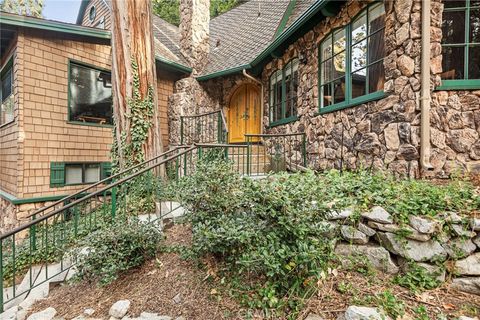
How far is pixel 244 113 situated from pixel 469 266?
7.10 m

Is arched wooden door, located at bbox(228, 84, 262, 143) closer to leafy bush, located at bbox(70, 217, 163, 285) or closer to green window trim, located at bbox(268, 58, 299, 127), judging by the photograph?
green window trim, located at bbox(268, 58, 299, 127)

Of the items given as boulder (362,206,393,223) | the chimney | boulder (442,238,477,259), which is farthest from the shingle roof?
boulder (442,238,477,259)

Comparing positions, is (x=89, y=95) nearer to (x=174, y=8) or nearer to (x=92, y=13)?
(x=92, y=13)

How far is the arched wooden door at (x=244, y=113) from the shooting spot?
8.40m

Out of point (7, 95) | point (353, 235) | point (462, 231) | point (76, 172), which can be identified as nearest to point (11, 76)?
point (7, 95)

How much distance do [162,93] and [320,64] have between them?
16.2ft

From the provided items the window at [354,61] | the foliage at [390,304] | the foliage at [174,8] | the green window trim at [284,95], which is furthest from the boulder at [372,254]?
the foliage at [174,8]

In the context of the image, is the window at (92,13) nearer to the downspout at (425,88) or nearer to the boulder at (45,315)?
the boulder at (45,315)

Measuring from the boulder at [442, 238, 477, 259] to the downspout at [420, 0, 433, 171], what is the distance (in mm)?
1256

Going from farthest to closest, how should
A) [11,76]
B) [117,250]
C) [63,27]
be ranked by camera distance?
[11,76], [63,27], [117,250]

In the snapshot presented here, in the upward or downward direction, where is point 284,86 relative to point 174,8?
downward

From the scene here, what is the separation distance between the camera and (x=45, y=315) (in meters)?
2.68

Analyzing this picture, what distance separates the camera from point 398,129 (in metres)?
3.60

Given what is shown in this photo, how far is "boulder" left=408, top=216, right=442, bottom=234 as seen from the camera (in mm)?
2332
